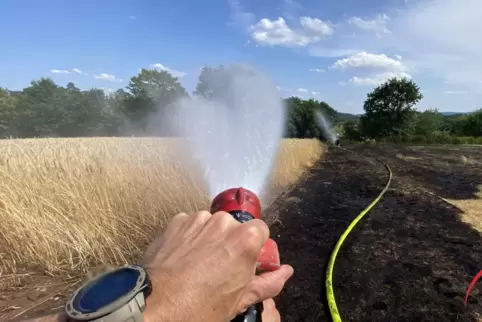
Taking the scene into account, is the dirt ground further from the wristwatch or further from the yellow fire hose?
the wristwatch

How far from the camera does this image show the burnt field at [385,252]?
2.78 meters

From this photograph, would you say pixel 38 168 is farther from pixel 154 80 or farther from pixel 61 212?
pixel 154 80

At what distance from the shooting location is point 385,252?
387 centimetres

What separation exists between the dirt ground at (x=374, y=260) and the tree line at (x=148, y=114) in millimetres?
22573

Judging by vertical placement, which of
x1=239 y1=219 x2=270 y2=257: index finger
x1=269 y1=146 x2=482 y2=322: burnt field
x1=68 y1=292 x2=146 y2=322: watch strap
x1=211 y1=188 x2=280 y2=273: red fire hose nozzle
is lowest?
x1=269 y1=146 x2=482 y2=322: burnt field

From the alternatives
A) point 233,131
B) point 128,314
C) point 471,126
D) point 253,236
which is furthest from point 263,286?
point 471,126

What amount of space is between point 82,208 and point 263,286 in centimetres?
289

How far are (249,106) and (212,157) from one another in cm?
119

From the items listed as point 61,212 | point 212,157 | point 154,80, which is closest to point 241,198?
point 61,212

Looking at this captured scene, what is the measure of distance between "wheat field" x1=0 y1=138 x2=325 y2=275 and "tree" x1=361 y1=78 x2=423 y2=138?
38.6 meters

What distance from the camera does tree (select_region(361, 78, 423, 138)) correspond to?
38.4 metres

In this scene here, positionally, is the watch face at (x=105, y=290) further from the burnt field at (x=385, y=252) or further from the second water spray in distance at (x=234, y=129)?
the second water spray in distance at (x=234, y=129)

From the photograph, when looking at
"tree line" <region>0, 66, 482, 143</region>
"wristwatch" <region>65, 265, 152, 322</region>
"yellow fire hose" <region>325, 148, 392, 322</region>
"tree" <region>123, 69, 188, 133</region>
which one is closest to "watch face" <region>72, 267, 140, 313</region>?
"wristwatch" <region>65, 265, 152, 322</region>

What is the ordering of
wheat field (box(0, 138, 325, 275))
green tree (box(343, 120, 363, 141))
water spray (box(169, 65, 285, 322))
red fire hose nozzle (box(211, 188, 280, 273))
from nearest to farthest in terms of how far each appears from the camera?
red fire hose nozzle (box(211, 188, 280, 273))
wheat field (box(0, 138, 325, 275))
water spray (box(169, 65, 285, 322))
green tree (box(343, 120, 363, 141))
